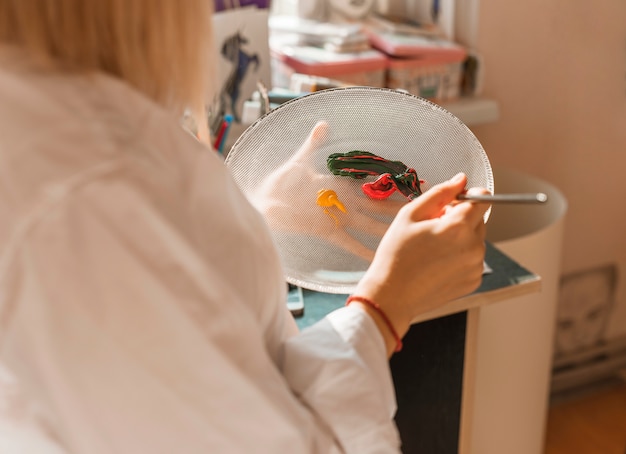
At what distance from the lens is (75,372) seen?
1.45ft

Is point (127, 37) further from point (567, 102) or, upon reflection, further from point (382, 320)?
point (567, 102)

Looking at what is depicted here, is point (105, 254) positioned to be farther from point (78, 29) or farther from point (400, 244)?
point (400, 244)

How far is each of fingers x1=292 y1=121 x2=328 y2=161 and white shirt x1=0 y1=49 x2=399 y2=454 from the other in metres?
0.30

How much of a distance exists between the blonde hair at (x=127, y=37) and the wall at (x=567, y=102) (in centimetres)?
119

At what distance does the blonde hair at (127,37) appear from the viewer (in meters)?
0.44

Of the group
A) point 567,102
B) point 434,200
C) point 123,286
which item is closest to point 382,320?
point 434,200

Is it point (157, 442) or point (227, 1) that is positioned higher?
point (227, 1)

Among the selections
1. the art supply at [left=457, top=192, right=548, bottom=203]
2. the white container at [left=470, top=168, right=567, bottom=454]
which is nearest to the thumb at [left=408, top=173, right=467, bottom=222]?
the art supply at [left=457, top=192, right=548, bottom=203]

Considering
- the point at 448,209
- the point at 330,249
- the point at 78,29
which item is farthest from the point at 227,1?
the point at 78,29

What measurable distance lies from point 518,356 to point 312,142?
2.55 feet

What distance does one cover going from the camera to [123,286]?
43 centimetres

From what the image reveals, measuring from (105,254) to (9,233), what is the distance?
0.05m

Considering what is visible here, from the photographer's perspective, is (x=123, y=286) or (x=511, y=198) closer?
(x=123, y=286)

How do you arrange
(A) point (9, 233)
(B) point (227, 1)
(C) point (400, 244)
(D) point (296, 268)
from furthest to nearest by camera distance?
(B) point (227, 1) → (D) point (296, 268) → (C) point (400, 244) → (A) point (9, 233)
